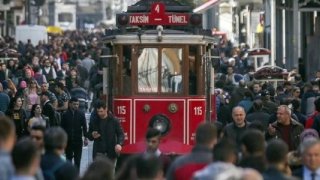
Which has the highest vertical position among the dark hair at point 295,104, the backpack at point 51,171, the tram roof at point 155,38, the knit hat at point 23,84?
the tram roof at point 155,38

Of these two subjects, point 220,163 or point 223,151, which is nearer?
point 220,163

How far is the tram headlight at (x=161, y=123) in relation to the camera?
23.0m

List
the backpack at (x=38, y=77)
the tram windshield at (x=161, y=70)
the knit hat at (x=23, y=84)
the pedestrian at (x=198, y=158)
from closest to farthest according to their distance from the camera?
the pedestrian at (x=198, y=158)
the tram windshield at (x=161, y=70)
the knit hat at (x=23, y=84)
the backpack at (x=38, y=77)

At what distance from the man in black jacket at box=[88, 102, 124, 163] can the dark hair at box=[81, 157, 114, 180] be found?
956cm

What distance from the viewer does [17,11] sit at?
90.6 meters

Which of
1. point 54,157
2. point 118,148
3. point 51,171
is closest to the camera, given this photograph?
point 51,171

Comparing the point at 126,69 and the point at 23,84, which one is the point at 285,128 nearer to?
the point at 126,69

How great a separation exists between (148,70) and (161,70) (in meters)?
0.23

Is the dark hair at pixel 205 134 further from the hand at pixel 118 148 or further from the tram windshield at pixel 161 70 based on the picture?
the tram windshield at pixel 161 70

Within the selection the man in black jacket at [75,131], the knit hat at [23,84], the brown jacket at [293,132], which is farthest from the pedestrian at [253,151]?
the knit hat at [23,84]

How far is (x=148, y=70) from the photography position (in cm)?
2373

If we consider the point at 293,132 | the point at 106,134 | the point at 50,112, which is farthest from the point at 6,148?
the point at 50,112

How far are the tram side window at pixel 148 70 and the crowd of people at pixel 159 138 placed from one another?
1106mm

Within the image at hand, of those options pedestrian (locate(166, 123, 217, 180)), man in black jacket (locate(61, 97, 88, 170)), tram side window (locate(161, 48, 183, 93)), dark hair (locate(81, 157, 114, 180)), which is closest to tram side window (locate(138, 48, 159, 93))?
tram side window (locate(161, 48, 183, 93))
